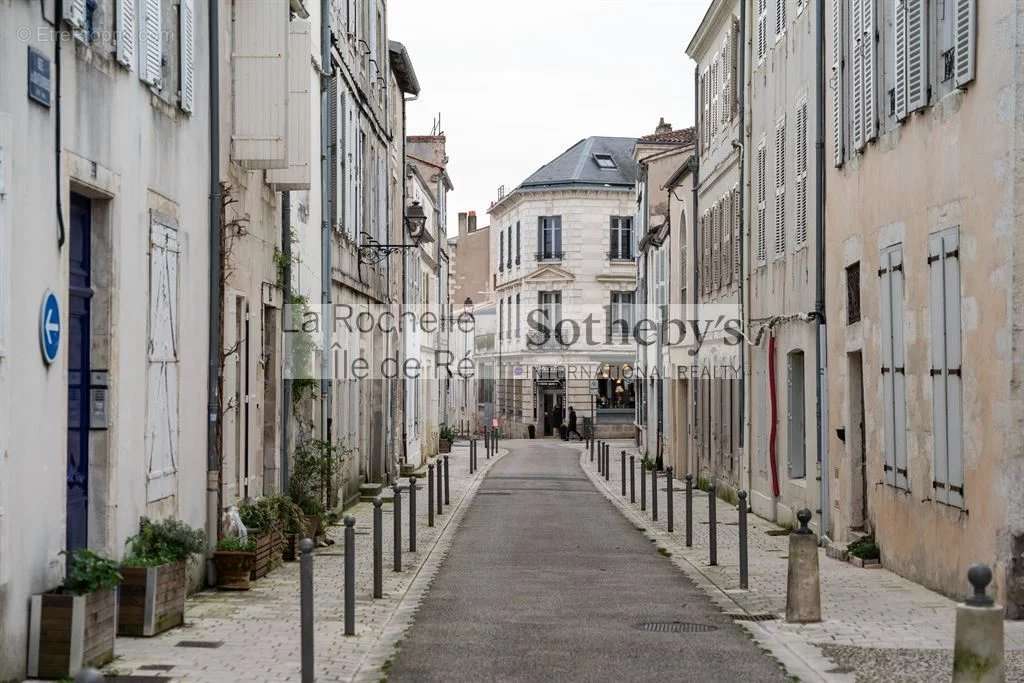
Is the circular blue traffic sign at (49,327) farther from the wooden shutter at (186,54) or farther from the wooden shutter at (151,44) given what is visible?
the wooden shutter at (186,54)

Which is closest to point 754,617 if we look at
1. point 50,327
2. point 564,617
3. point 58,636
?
point 564,617

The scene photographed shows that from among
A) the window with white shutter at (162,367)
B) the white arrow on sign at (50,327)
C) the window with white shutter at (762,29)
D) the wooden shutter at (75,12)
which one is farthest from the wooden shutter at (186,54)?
the window with white shutter at (762,29)

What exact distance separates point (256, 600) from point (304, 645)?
384cm

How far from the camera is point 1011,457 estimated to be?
34.3 ft

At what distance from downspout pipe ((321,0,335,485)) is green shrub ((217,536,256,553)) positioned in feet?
20.6

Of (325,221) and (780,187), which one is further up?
(780,187)

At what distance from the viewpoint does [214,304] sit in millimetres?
12500

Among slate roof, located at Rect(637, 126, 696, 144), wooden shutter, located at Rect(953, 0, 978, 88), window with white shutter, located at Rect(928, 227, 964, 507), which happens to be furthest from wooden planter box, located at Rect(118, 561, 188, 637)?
slate roof, located at Rect(637, 126, 696, 144)

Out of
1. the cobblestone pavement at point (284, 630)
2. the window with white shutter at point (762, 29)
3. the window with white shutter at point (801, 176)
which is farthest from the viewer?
the window with white shutter at point (762, 29)

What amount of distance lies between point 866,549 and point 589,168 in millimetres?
51618

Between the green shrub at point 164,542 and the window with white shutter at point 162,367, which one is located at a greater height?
the window with white shutter at point 162,367

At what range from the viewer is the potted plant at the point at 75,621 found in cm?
789

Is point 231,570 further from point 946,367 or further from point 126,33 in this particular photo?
point 946,367

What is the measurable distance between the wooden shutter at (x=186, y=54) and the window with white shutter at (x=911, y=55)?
5.99m
